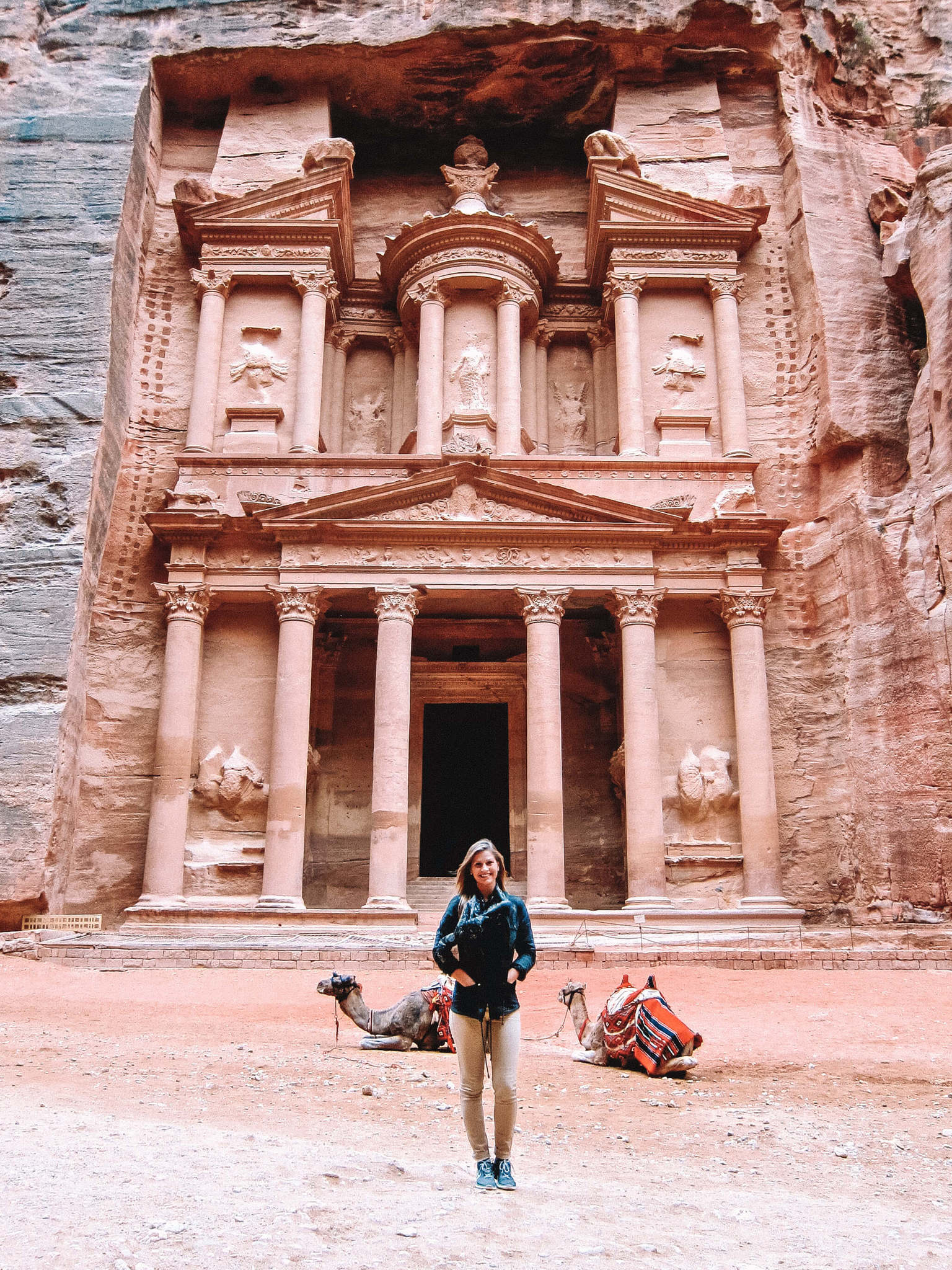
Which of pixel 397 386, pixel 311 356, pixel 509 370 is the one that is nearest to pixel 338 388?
pixel 397 386

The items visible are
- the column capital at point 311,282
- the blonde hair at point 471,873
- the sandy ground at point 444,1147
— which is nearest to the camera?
the sandy ground at point 444,1147

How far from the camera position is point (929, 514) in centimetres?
1742

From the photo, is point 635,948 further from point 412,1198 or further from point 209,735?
point 412,1198

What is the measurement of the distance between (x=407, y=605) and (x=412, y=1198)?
14.3 m

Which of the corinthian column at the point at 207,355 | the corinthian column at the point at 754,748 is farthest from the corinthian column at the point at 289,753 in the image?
the corinthian column at the point at 754,748

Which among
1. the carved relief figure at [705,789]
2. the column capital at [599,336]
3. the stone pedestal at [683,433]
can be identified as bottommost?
the carved relief figure at [705,789]

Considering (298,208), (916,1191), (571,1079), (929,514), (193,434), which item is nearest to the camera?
(916,1191)

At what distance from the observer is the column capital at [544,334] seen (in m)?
23.5

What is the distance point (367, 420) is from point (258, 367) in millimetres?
3034

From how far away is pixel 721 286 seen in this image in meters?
22.0

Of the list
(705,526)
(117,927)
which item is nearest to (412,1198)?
(117,927)

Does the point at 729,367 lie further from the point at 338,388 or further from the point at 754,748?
the point at 338,388

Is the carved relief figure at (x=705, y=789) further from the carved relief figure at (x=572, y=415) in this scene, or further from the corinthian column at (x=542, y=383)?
the carved relief figure at (x=572, y=415)

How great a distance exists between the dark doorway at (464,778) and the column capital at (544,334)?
8017mm
